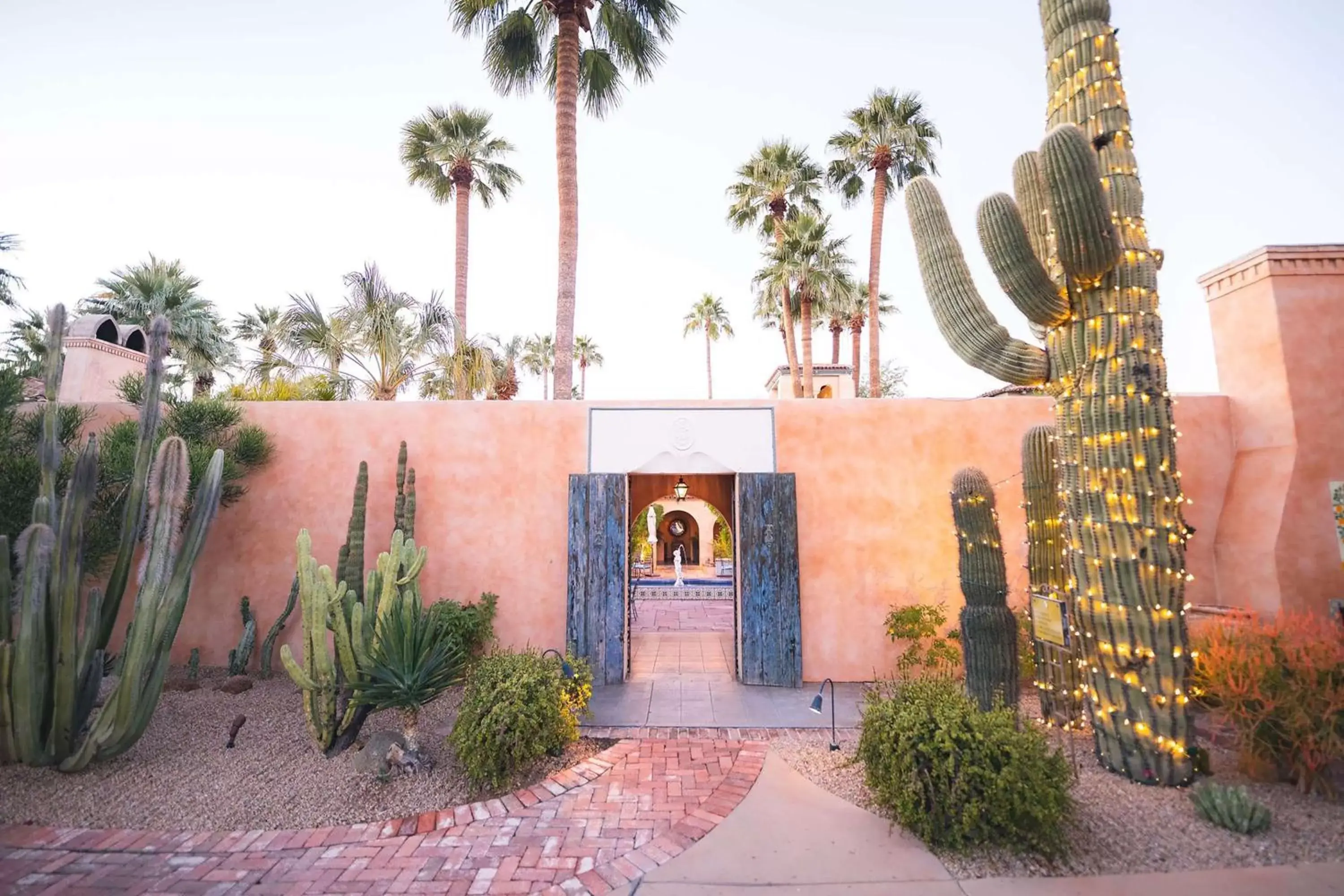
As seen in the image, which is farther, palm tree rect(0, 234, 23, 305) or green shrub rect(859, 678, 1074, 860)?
palm tree rect(0, 234, 23, 305)

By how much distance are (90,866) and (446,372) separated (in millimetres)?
9065

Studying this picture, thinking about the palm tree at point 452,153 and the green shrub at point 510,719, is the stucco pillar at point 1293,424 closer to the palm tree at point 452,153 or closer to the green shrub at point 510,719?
the green shrub at point 510,719

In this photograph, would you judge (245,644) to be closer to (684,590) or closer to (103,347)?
(103,347)

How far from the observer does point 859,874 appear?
9.61 feet

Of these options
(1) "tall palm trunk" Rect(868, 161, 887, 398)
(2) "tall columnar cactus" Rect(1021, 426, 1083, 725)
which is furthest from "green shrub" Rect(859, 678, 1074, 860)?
(1) "tall palm trunk" Rect(868, 161, 887, 398)

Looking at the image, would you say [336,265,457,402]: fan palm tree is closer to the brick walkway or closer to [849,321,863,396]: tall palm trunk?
the brick walkway

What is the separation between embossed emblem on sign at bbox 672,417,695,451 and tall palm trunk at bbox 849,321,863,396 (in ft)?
47.6

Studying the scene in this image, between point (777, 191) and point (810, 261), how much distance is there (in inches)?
98.9

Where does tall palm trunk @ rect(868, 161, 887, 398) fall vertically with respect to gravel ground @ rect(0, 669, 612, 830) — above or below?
above

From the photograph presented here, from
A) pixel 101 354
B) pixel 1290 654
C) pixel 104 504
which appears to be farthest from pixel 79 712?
pixel 1290 654

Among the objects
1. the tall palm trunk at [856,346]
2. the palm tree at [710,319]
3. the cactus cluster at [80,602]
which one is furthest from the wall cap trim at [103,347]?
the palm tree at [710,319]

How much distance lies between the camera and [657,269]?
24312 millimetres

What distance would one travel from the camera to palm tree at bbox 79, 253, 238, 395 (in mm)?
13984

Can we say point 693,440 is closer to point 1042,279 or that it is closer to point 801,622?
point 801,622
